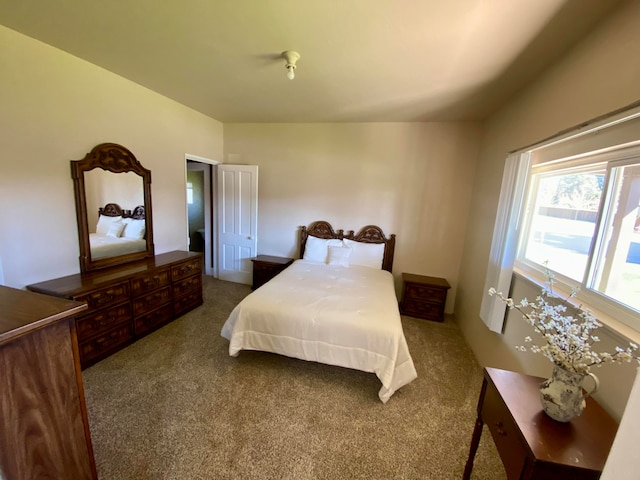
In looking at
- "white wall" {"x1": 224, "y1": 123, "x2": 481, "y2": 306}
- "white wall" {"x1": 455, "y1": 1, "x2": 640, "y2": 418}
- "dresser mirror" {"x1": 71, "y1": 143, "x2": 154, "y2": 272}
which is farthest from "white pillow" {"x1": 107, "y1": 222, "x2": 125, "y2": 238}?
"white wall" {"x1": 455, "y1": 1, "x2": 640, "y2": 418}

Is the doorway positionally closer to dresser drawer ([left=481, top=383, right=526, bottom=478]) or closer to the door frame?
the door frame

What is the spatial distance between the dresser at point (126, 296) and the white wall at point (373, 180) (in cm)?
156

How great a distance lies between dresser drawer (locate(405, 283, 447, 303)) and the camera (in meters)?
3.30

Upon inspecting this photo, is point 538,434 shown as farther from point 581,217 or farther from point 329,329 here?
point 581,217

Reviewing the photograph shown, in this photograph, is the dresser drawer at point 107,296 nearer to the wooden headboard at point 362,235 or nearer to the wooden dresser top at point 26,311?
the wooden dresser top at point 26,311

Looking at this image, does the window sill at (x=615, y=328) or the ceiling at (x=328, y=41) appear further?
the ceiling at (x=328, y=41)

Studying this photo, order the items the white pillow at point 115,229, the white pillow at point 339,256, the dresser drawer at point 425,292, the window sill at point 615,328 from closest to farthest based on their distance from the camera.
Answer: the window sill at point 615,328, the white pillow at point 115,229, the dresser drawer at point 425,292, the white pillow at point 339,256

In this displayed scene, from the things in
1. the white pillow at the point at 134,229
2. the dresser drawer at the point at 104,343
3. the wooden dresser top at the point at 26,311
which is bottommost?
the dresser drawer at the point at 104,343

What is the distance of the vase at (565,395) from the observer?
3.07 feet

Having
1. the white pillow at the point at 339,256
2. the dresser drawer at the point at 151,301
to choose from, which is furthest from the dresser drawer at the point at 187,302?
the white pillow at the point at 339,256

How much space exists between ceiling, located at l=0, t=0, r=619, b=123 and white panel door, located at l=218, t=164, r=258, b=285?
1390 millimetres

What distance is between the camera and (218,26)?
1.66 m

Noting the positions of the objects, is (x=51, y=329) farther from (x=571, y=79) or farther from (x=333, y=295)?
(x=571, y=79)

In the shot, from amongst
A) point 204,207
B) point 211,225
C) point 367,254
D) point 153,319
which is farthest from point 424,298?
point 204,207
